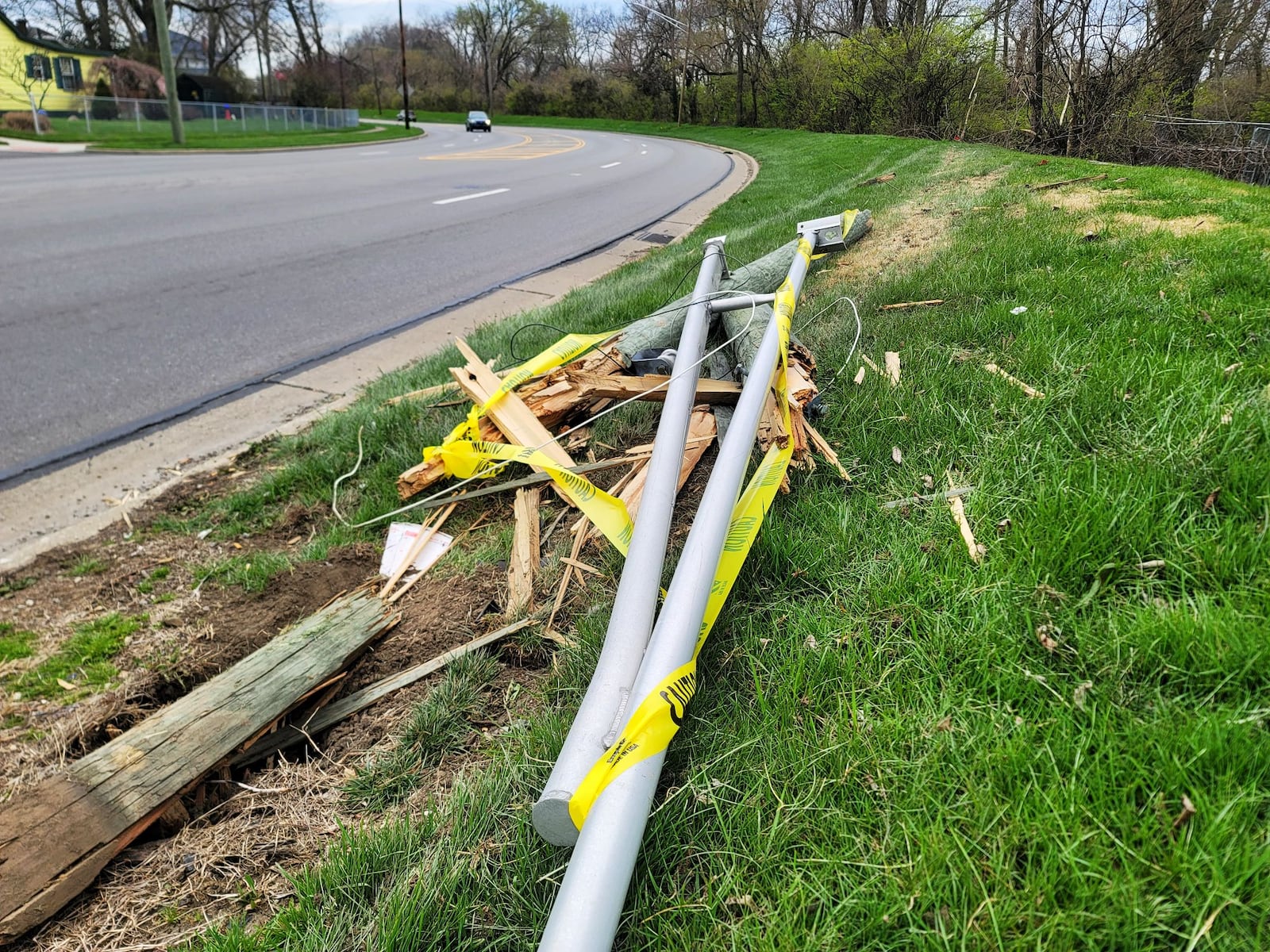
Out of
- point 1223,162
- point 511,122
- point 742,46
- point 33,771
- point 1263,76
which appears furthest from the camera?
point 511,122

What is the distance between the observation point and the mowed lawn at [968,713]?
4.54 ft

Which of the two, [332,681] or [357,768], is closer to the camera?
[357,768]

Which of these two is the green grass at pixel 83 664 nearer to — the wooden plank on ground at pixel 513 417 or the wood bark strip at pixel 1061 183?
the wooden plank on ground at pixel 513 417

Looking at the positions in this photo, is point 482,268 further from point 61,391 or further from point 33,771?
point 33,771

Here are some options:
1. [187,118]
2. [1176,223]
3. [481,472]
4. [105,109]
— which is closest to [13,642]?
[481,472]

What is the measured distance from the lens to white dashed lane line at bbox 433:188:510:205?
13898 millimetres

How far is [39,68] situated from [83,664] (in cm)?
5533

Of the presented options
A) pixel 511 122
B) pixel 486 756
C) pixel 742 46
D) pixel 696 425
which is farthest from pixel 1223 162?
pixel 511 122

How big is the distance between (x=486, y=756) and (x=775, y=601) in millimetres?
963

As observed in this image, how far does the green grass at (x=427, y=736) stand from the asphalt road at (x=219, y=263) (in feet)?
11.2

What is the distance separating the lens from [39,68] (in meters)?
42.0

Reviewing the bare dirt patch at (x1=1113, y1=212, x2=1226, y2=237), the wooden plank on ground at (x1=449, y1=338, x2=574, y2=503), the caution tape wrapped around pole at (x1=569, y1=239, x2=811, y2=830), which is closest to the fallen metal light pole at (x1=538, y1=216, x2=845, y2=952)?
the caution tape wrapped around pole at (x1=569, y1=239, x2=811, y2=830)

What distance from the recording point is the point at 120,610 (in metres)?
3.07

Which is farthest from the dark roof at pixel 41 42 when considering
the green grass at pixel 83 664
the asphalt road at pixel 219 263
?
the green grass at pixel 83 664
